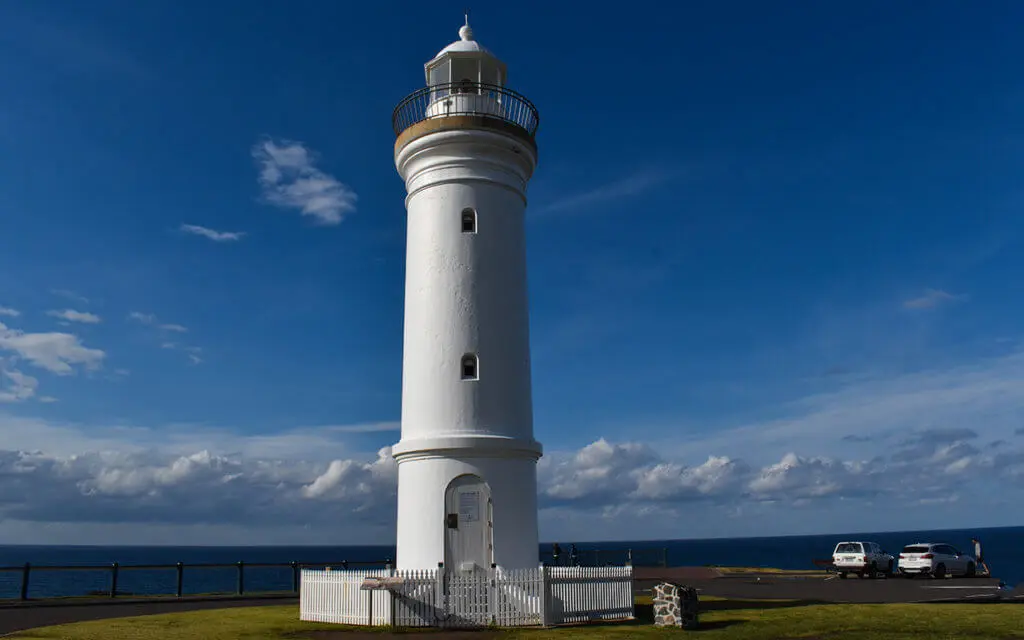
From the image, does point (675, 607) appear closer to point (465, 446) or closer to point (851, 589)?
point (465, 446)

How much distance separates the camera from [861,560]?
34062 millimetres

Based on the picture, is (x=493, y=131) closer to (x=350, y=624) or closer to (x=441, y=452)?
(x=441, y=452)

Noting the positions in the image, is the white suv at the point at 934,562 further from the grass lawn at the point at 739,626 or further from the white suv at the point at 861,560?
the grass lawn at the point at 739,626

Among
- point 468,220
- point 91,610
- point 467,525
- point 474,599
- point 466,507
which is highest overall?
point 468,220

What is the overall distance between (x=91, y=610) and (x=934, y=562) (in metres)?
29.6

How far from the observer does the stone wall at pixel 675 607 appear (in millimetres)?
16766

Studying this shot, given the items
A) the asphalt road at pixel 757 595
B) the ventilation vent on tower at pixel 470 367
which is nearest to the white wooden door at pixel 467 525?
the ventilation vent on tower at pixel 470 367

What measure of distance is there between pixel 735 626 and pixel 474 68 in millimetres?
14407

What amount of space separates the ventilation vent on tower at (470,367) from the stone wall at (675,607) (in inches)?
238

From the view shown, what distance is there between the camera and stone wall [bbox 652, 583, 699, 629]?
16.8 metres

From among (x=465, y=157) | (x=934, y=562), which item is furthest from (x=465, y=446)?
(x=934, y=562)

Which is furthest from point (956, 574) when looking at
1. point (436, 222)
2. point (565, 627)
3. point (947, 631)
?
point (436, 222)

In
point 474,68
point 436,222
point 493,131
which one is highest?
point 474,68

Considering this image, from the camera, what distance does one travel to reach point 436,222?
20.2 m
